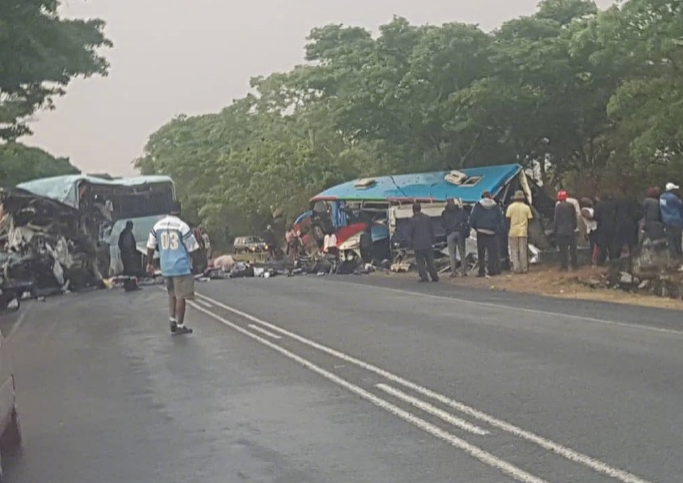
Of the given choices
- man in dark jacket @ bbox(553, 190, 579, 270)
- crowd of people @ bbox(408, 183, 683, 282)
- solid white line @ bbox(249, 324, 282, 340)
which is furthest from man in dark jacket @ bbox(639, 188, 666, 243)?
solid white line @ bbox(249, 324, 282, 340)

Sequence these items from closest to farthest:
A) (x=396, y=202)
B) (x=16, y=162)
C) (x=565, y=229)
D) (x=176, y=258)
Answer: (x=176, y=258), (x=565, y=229), (x=16, y=162), (x=396, y=202)

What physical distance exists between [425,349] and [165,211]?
22.2 meters

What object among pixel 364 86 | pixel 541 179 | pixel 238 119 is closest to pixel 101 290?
pixel 364 86

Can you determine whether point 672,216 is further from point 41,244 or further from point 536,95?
point 41,244

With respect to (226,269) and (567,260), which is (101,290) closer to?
(226,269)

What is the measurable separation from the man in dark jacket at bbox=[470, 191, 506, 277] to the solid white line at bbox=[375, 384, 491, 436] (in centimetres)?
1547

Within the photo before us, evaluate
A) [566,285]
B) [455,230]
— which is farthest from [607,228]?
[455,230]

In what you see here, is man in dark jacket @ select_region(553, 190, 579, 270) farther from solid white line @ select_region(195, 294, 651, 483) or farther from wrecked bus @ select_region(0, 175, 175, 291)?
wrecked bus @ select_region(0, 175, 175, 291)

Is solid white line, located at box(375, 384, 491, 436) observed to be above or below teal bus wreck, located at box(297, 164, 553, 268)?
below

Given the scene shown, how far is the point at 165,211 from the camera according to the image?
112 ft

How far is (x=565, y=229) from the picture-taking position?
24.6 meters

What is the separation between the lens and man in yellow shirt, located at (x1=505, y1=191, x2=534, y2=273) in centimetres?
2516

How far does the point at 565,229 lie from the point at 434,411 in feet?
53.2

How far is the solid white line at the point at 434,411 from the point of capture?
8242 mm
